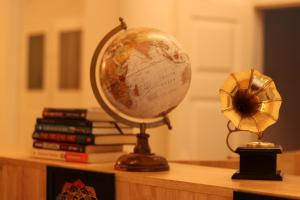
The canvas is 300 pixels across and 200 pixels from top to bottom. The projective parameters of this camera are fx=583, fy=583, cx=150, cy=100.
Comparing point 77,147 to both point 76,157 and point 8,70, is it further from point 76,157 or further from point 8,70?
point 8,70

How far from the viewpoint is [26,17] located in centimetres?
637

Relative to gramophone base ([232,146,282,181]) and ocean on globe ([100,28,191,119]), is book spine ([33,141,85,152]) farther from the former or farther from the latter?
gramophone base ([232,146,282,181])

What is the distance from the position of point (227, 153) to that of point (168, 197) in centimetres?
278

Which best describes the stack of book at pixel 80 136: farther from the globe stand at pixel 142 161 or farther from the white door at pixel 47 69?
the white door at pixel 47 69

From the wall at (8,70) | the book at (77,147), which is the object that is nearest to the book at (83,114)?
the book at (77,147)

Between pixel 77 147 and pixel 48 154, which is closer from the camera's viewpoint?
pixel 77 147

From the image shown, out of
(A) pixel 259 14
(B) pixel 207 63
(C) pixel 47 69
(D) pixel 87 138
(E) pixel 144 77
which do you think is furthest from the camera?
(C) pixel 47 69

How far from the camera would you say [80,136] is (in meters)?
2.21

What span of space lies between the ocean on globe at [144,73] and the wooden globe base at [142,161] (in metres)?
0.13

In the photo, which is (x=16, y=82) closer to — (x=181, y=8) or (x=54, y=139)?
(x=181, y=8)

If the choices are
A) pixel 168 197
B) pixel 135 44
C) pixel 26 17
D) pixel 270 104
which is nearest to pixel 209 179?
pixel 168 197

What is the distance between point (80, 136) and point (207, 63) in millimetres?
2331

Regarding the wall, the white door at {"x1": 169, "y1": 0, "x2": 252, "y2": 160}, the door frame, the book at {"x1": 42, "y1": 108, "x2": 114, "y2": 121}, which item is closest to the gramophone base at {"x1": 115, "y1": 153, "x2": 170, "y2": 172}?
the book at {"x1": 42, "y1": 108, "x2": 114, "y2": 121}

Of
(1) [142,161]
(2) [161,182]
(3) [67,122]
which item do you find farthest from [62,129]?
(2) [161,182]
